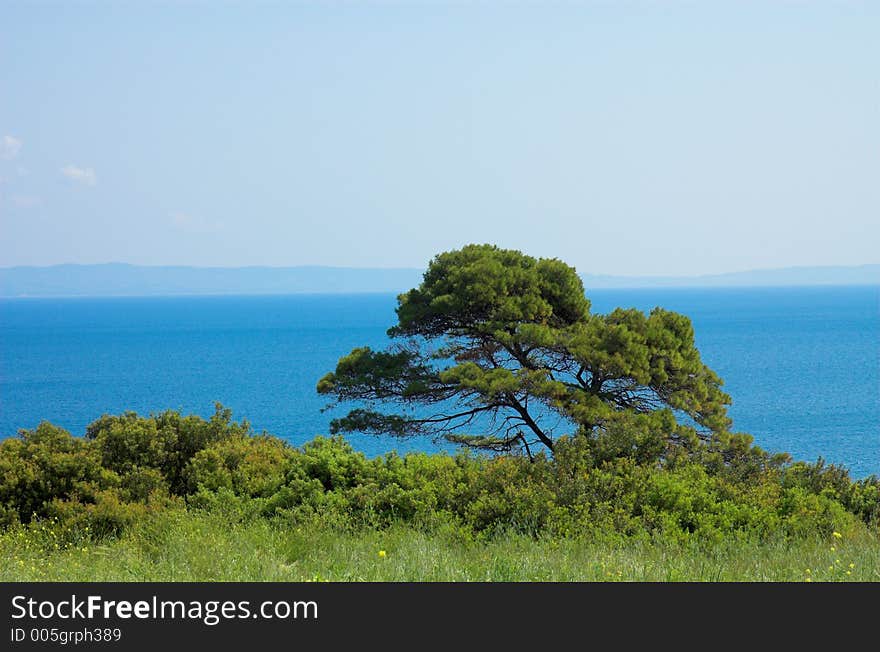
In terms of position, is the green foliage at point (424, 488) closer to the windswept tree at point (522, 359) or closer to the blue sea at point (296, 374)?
the windswept tree at point (522, 359)

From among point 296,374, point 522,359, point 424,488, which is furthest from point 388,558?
point 296,374

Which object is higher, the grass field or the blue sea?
the grass field

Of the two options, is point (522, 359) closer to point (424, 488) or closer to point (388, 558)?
point (424, 488)

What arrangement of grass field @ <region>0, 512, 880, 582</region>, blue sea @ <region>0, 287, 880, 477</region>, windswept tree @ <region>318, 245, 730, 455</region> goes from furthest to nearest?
blue sea @ <region>0, 287, 880, 477</region>, windswept tree @ <region>318, 245, 730, 455</region>, grass field @ <region>0, 512, 880, 582</region>

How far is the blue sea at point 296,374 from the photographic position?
47.2m

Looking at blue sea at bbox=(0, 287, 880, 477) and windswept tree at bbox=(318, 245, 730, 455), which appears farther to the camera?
blue sea at bbox=(0, 287, 880, 477)

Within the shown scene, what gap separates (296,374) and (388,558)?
70.6 metres

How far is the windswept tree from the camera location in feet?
51.8

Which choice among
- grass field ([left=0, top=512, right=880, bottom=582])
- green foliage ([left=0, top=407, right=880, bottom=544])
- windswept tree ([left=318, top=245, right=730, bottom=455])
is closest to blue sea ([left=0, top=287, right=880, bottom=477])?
windswept tree ([left=318, top=245, right=730, bottom=455])

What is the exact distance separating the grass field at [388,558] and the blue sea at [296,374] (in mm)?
13665

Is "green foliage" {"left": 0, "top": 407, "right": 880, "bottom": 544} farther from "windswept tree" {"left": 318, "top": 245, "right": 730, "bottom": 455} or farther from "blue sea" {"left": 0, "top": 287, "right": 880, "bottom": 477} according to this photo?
"blue sea" {"left": 0, "top": 287, "right": 880, "bottom": 477}

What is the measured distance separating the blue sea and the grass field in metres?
13.7
